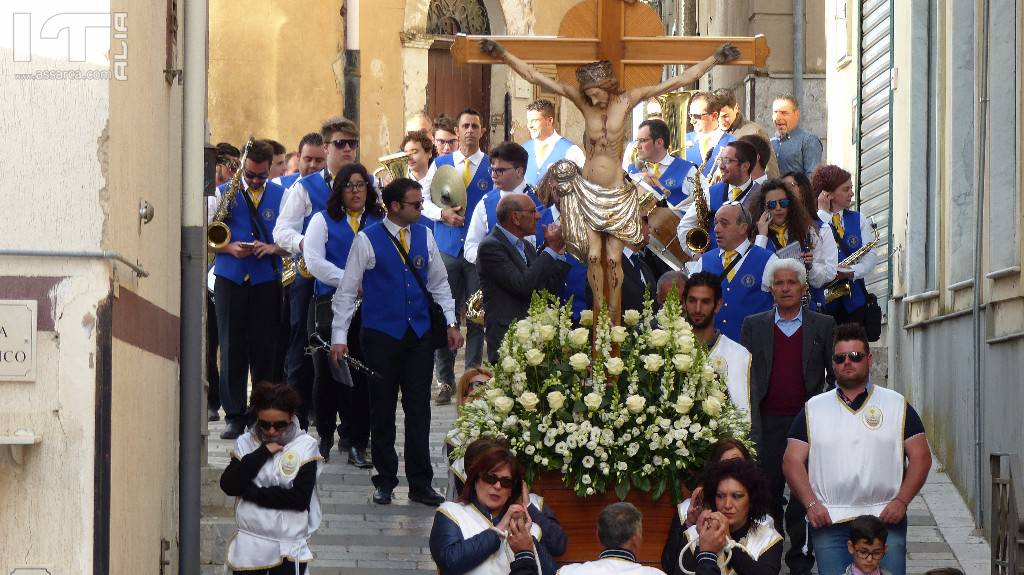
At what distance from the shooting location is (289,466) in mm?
9469

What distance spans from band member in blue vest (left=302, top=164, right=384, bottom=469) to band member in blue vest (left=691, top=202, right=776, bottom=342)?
8.42 ft

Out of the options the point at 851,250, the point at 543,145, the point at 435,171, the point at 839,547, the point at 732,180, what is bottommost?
the point at 839,547

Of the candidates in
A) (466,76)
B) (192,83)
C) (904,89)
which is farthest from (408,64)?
(192,83)

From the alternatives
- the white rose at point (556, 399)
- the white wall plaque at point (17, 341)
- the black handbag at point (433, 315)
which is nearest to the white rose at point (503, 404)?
the white rose at point (556, 399)

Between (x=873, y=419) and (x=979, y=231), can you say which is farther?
(x=979, y=231)

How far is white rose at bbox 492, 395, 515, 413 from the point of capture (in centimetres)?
955

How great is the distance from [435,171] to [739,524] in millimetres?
8237

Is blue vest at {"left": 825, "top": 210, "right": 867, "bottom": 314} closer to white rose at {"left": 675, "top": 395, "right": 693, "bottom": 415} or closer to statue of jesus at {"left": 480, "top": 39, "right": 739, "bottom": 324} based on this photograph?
statue of jesus at {"left": 480, "top": 39, "right": 739, "bottom": 324}

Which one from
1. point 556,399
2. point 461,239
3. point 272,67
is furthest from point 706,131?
point 272,67

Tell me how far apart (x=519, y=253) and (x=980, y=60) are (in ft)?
10.4

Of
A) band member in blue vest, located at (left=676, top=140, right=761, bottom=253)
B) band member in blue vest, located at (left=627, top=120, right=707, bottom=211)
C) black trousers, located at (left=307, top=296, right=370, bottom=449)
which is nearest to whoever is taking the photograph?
black trousers, located at (left=307, top=296, right=370, bottom=449)

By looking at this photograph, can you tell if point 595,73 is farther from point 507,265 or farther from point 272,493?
point 272,493

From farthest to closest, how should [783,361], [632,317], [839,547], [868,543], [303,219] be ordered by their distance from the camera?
[303,219]
[783,361]
[632,317]
[839,547]
[868,543]

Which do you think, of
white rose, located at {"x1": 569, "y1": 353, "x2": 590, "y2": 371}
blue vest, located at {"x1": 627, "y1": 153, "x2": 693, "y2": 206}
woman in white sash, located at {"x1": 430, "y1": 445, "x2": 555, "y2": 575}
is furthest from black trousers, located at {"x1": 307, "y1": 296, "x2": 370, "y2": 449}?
woman in white sash, located at {"x1": 430, "y1": 445, "x2": 555, "y2": 575}
